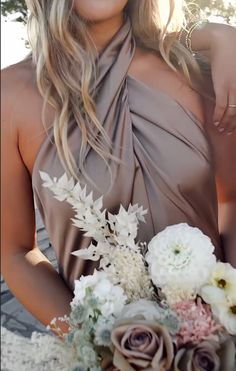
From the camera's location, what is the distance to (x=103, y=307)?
904 mm

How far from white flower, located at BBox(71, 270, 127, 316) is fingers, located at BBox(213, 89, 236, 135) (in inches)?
14.8

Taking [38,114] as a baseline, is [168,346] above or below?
below

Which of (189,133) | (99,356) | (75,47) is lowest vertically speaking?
(99,356)

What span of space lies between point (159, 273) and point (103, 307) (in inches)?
3.9

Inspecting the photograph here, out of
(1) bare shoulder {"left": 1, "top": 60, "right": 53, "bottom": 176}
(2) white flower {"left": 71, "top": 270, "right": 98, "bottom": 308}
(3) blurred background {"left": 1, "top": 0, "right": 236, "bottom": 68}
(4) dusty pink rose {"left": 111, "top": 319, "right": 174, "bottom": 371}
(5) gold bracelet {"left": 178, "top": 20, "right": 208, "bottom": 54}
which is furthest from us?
(3) blurred background {"left": 1, "top": 0, "right": 236, "bottom": 68}

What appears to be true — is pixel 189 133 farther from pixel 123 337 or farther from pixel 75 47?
pixel 123 337

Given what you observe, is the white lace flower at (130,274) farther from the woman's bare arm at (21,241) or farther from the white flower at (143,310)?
the woman's bare arm at (21,241)

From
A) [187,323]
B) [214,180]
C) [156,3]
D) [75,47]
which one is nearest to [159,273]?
[187,323]

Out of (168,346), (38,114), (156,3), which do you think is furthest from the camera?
(156,3)

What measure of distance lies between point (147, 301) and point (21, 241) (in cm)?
30

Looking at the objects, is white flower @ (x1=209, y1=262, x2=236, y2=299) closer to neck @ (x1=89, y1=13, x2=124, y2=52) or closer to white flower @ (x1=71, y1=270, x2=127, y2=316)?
white flower @ (x1=71, y1=270, x2=127, y2=316)

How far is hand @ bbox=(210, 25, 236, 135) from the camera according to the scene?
114cm

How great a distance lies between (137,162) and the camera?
3.56 ft

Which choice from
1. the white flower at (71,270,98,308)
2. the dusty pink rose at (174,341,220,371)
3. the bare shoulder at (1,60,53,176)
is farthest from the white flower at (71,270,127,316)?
the bare shoulder at (1,60,53,176)
